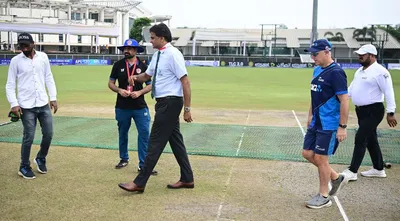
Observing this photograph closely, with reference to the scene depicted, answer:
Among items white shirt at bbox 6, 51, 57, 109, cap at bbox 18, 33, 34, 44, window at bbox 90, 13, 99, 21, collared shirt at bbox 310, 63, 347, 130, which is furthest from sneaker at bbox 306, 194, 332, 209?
window at bbox 90, 13, 99, 21

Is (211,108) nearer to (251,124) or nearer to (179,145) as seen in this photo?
(251,124)

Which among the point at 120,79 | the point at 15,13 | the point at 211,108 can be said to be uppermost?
the point at 15,13

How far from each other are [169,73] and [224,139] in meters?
4.15

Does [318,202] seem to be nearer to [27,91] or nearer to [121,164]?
[121,164]

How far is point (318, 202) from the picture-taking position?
525 centimetres

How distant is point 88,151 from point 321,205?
4455mm

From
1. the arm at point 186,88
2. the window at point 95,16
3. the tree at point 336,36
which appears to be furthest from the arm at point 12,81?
the window at point 95,16

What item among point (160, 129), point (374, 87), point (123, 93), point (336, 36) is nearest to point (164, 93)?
point (160, 129)

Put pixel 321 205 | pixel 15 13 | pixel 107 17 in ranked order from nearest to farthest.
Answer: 1. pixel 321 205
2. pixel 15 13
3. pixel 107 17

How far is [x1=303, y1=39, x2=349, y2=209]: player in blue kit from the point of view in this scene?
16.8ft

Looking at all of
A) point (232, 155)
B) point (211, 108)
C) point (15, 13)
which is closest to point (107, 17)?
point (15, 13)

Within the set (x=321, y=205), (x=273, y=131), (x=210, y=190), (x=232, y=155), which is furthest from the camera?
(x=273, y=131)

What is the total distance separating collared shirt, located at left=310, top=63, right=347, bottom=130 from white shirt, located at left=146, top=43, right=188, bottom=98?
5.32 ft

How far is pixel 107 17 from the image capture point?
356ft
